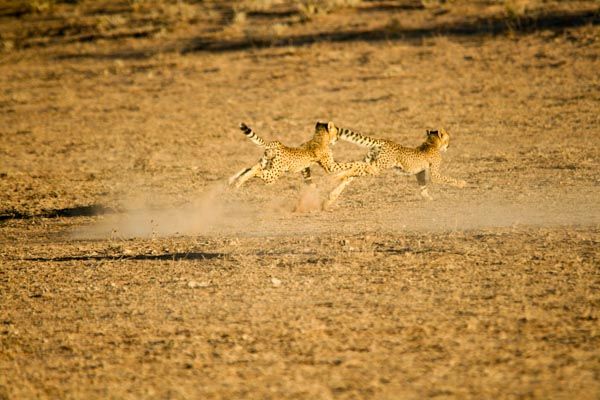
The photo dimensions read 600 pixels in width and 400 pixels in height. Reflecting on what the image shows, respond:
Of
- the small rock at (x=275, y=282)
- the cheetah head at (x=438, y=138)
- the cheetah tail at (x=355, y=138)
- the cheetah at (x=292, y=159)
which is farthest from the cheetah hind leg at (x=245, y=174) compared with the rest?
the small rock at (x=275, y=282)

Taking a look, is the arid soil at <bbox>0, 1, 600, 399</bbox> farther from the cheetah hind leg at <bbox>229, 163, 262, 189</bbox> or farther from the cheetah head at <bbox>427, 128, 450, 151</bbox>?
the cheetah head at <bbox>427, 128, 450, 151</bbox>

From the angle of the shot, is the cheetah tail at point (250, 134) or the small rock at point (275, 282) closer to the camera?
the small rock at point (275, 282)

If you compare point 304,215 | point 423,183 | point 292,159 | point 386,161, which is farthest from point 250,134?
point 423,183

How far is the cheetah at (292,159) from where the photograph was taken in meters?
12.1

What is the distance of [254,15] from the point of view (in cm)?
2891

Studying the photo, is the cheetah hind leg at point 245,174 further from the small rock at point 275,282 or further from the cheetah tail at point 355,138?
the small rock at point 275,282

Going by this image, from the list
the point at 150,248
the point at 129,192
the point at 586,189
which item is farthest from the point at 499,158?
the point at 150,248

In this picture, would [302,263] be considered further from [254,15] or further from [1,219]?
[254,15]

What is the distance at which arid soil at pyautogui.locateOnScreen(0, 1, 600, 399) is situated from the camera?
21.1ft

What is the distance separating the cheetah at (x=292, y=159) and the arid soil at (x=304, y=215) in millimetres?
466

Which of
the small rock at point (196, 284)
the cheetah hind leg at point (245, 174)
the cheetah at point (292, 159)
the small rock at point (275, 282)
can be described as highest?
the cheetah at point (292, 159)

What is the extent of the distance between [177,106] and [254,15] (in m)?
7.73

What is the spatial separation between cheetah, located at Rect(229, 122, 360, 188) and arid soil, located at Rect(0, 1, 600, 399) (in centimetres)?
47

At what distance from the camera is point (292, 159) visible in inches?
480
